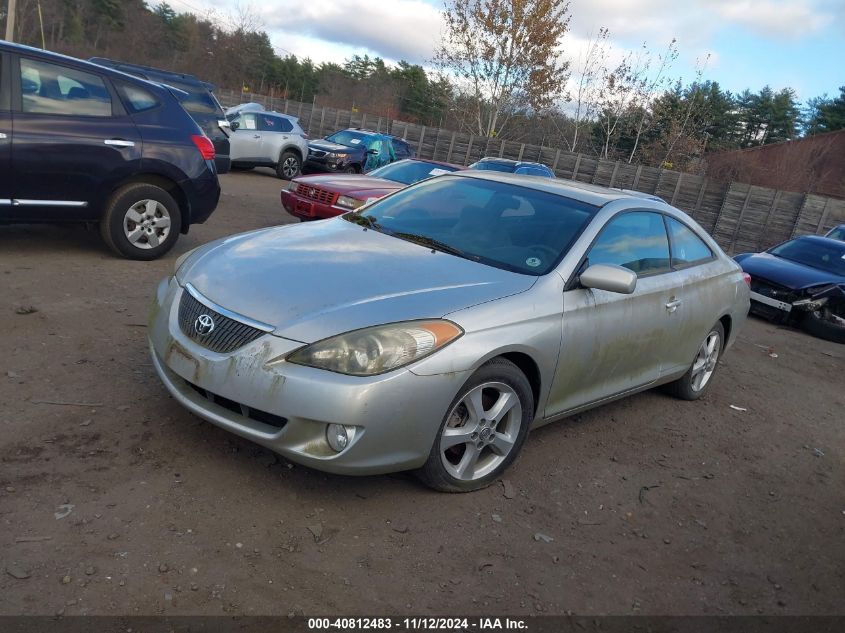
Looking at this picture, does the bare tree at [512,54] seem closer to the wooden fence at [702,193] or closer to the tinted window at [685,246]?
the wooden fence at [702,193]

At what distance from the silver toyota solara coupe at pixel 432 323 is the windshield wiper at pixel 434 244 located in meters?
0.02

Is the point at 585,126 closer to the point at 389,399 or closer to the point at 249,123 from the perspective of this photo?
the point at 249,123

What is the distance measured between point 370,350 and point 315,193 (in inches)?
269

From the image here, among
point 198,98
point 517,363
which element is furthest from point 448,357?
point 198,98

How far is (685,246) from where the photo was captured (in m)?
5.48

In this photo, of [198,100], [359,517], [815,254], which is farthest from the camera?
[198,100]

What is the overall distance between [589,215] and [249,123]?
51.5 ft

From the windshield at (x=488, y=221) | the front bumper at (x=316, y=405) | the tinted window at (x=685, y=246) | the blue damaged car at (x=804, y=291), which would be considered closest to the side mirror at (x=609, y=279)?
the windshield at (x=488, y=221)

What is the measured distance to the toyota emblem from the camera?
11.5 ft

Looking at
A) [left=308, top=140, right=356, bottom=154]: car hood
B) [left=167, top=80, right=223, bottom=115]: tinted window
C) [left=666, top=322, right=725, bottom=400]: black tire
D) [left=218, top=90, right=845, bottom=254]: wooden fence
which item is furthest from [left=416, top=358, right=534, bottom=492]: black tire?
[left=218, top=90, right=845, bottom=254]: wooden fence

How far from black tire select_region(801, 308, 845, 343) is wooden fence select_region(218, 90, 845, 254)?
47.5 feet

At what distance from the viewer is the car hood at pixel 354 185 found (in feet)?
31.9

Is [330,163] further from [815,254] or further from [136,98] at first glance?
[136,98]

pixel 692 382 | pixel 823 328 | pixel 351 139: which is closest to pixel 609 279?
pixel 692 382
